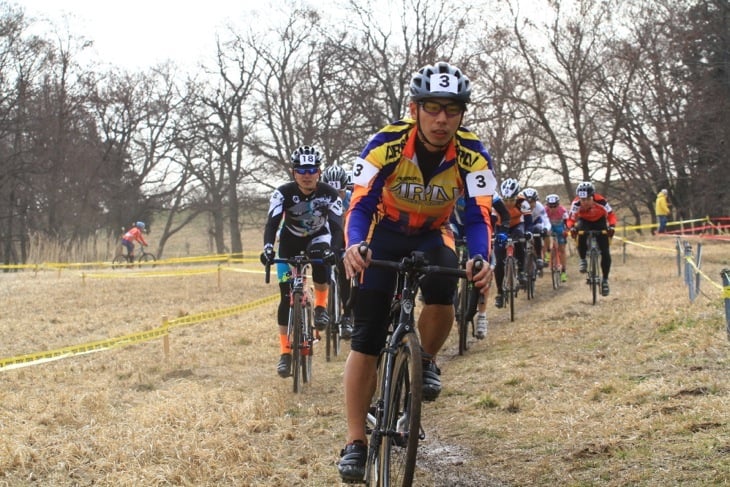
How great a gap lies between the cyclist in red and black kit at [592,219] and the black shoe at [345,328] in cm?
483

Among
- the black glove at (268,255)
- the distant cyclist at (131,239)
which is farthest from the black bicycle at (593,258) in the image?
the distant cyclist at (131,239)

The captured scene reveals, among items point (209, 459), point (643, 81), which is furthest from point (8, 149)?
point (209, 459)

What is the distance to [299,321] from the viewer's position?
7555 mm

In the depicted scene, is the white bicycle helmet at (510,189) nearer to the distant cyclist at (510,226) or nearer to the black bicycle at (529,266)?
the distant cyclist at (510,226)

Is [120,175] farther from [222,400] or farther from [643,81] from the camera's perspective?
[222,400]

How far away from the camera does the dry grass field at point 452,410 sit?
185 inches

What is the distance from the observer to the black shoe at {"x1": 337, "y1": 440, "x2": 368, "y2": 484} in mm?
3969

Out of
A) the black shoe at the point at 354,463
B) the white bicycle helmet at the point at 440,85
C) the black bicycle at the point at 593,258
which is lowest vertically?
the black shoe at the point at 354,463

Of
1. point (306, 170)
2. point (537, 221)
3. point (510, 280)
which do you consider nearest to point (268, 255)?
point (306, 170)

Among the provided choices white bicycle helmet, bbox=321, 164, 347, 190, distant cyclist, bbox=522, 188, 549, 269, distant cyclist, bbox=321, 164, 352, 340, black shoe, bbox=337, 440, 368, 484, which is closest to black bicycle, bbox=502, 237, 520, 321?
distant cyclist, bbox=522, 188, 549, 269

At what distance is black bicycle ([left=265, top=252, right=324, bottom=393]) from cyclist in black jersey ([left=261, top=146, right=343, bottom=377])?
13cm

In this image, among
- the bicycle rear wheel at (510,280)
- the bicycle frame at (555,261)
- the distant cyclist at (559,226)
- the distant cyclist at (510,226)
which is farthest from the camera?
the distant cyclist at (559,226)

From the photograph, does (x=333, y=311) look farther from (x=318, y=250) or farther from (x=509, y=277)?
(x=509, y=277)

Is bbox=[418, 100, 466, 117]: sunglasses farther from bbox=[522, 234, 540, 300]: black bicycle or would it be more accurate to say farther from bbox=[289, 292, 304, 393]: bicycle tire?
bbox=[522, 234, 540, 300]: black bicycle
